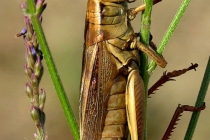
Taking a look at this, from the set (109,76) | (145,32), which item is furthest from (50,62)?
(109,76)

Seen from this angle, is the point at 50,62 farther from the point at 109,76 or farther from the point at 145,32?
the point at 109,76

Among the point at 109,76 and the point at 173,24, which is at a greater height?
the point at 173,24

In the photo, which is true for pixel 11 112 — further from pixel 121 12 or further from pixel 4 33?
pixel 121 12

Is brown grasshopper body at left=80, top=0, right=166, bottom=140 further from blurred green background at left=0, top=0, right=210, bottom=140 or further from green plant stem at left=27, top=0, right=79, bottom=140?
blurred green background at left=0, top=0, right=210, bottom=140

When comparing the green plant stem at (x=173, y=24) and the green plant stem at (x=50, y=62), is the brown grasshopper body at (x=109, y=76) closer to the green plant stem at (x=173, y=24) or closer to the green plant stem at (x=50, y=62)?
the green plant stem at (x=173, y=24)

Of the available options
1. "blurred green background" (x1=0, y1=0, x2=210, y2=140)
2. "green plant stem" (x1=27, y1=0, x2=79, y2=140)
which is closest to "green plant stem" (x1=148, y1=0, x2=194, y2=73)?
"green plant stem" (x1=27, y1=0, x2=79, y2=140)

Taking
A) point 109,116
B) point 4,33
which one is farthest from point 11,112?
point 109,116
